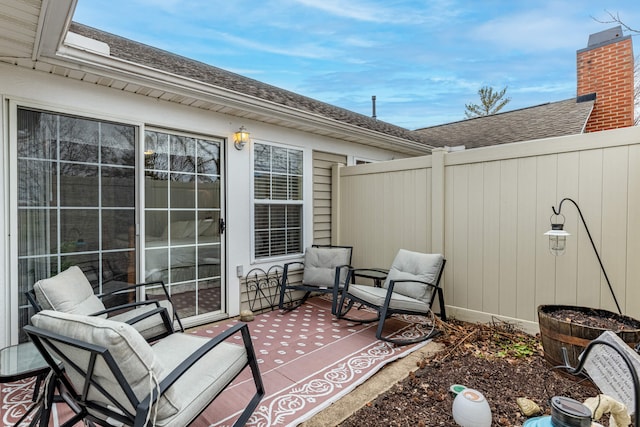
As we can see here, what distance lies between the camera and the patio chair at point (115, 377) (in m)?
1.52

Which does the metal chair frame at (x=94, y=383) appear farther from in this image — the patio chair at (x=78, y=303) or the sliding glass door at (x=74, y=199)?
the sliding glass door at (x=74, y=199)

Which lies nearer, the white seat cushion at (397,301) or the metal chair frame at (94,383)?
the metal chair frame at (94,383)

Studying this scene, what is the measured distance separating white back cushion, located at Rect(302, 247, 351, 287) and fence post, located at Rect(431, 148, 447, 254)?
1232 millimetres

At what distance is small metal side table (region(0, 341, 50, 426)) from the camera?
2.00 meters

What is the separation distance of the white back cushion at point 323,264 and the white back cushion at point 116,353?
308 cm

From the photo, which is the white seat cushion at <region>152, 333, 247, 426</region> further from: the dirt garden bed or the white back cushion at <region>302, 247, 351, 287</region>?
the white back cushion at <region>302, 247, 351, 287</region>

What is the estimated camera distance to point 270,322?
4.17 meters

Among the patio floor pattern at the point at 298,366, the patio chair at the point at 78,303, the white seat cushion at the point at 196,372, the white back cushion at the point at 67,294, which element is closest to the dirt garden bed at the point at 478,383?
the patio floor pattern at the point at 298,366

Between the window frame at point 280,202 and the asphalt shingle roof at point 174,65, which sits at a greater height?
the asphalt shingle roof at point 174,65

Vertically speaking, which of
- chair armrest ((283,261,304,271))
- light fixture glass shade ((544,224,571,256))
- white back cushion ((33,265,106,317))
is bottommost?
chair armrest ((283,261,304,271))

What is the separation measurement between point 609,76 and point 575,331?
7.53 metres

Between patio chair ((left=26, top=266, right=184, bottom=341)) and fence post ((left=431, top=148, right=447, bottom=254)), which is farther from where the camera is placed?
fence post ((left=431, top=148, right=447, bottom=254))

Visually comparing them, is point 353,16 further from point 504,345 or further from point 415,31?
point 504,345

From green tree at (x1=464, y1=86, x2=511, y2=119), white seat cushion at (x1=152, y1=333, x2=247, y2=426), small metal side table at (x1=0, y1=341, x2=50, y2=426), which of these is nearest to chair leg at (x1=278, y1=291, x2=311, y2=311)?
white seat cushion at (x1=152, y1=333, x2=247, y2=426)
